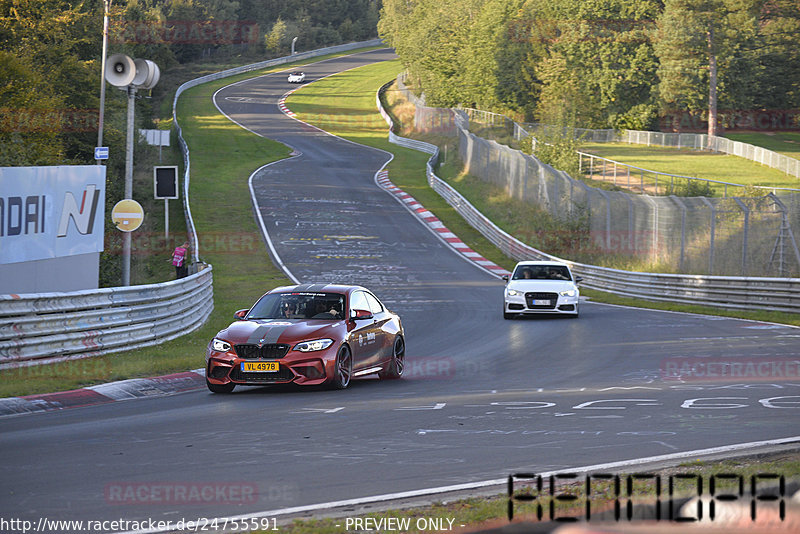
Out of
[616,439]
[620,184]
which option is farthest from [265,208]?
[616,439]

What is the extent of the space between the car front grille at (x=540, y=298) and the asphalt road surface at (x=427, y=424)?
1272 mm

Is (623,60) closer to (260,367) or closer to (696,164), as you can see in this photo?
(696,164)

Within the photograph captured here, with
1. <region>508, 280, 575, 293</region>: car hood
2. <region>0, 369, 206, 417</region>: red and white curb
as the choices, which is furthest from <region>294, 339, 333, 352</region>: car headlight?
<region>508, 280, 575, 293</region>: car hood

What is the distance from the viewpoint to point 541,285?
25.9m

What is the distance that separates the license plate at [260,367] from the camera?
1322cm

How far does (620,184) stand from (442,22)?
48421 millimetres

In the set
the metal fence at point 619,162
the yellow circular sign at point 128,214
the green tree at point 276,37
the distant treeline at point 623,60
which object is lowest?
the yellow circular sign at point 128,214

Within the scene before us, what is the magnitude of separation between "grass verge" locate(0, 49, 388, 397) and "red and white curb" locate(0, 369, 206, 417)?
0.27 m

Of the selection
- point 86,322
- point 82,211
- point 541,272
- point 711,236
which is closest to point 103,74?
point 82,211

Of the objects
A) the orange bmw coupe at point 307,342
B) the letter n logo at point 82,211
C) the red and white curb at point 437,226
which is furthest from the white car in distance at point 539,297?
the red and white curb at point 437,226

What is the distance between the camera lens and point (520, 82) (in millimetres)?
91562

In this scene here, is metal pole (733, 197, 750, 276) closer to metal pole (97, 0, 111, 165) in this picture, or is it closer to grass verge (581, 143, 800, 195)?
metal pole (97, 0, 111, 165)

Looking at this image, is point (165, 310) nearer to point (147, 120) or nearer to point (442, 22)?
point (147, 120)

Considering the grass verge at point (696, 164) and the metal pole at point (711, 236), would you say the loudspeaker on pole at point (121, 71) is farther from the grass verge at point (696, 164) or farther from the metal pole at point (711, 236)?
the grass verge at point (696, 164)
